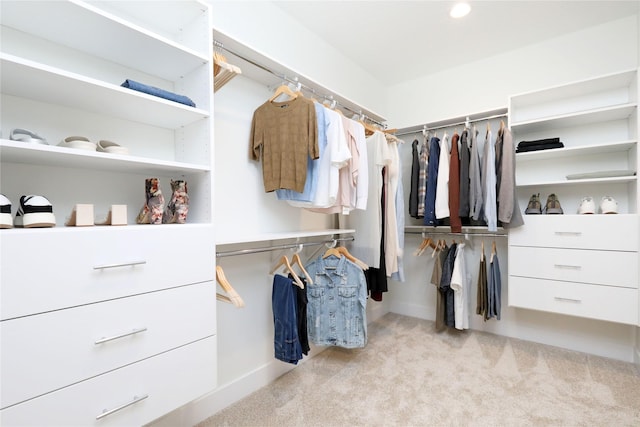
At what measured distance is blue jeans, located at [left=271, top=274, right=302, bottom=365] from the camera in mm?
1736

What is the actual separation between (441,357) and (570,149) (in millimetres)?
1806

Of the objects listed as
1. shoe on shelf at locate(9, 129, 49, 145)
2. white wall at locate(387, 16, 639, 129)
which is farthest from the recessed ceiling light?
shoe on shelf at locate(9, 129, 49, 145)

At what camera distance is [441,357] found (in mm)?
Answer: 2254

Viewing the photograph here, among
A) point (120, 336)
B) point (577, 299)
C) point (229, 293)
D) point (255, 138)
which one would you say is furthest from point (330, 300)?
point (577, 299)

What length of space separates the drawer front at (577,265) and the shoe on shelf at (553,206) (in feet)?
0.96

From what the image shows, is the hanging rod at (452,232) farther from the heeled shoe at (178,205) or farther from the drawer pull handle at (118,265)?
the drawer pull handle at (118,265)

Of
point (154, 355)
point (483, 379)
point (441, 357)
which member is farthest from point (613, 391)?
point (154, 355)

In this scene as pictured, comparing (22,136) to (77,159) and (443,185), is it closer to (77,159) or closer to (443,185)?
(77,159)

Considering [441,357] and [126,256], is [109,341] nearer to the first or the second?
[126,256]

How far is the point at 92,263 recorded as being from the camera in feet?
3.10

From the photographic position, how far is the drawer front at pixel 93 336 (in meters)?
0.80

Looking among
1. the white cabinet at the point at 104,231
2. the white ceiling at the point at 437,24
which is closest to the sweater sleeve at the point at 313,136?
the white cabinet at the point at 104,231

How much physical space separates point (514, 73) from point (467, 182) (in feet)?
3.85

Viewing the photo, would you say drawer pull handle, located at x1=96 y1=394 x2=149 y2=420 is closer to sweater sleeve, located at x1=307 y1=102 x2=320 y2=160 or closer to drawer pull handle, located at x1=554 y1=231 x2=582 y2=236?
sweater sleeve, located at x1=307 y1=102 x2=320 y2=160
